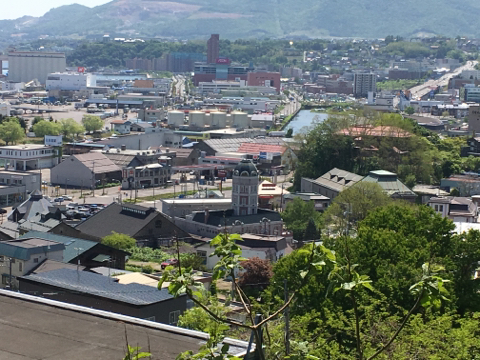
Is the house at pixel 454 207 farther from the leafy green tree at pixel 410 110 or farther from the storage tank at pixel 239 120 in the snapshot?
the leafy green tree at pixel 410 110

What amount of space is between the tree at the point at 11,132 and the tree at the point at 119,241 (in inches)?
605

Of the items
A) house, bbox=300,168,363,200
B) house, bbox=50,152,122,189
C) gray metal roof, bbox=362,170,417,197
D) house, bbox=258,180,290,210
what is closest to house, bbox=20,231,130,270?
house, bbox=258,180,290,210

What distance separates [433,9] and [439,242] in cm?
15765

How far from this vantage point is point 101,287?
28.0 feet

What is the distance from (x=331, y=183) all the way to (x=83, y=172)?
5.85 m

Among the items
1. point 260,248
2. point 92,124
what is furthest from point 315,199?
point 92,124

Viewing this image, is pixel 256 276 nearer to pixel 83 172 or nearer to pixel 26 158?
pixel 83 172

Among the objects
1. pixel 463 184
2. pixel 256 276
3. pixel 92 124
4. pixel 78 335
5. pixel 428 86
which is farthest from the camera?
pixel 428 86

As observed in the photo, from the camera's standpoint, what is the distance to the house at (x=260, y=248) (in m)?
13.4

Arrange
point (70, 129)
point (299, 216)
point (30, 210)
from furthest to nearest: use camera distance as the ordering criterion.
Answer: point (70, 129) < point (299, 216) < point (30, 210)

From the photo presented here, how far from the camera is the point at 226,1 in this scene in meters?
182

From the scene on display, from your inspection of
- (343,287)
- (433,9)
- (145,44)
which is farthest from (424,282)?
(433,9)

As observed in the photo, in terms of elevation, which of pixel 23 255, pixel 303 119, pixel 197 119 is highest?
pixel 23 255

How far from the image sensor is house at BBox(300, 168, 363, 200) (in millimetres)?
19781
